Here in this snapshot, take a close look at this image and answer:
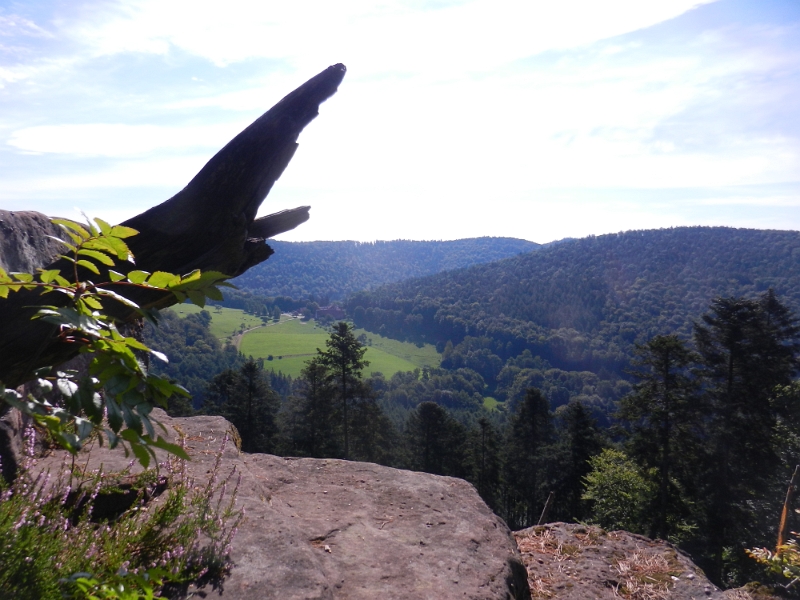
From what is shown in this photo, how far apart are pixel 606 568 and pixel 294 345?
109m

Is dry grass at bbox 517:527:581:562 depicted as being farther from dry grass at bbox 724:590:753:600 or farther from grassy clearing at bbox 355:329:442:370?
grassy clearing at bbox 355:329:442:370

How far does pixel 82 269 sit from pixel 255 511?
223 centimetres

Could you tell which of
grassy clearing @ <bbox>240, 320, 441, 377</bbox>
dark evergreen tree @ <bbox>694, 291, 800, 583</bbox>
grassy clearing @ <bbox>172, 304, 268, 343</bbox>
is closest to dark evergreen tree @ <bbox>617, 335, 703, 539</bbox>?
dark evergreen tree @ <bbox>694, 291, 800, 583</bbox>

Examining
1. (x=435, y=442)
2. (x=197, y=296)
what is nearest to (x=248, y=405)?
(x=435, y=442)

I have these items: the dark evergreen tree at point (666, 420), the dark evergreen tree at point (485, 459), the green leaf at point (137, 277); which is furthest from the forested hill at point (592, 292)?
the green leaf at point (137, 277)

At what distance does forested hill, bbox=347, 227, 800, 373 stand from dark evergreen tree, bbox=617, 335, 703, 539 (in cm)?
9034

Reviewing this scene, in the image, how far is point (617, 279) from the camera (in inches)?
6309

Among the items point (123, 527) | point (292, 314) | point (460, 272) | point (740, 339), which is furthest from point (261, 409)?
point (460, 272)

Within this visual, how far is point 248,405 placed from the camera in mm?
31062

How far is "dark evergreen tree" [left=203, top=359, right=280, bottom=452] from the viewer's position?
102 feet

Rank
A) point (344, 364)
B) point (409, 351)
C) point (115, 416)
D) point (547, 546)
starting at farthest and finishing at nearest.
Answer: point (409, 351) → point (344, 364) → point (547, 546) → point (115, 416)

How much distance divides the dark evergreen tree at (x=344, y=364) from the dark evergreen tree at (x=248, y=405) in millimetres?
4935

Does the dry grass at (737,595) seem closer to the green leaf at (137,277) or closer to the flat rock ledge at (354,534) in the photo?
the flat rock ledge at (354,534)

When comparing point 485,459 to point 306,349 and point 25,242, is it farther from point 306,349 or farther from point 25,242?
point 306,349
